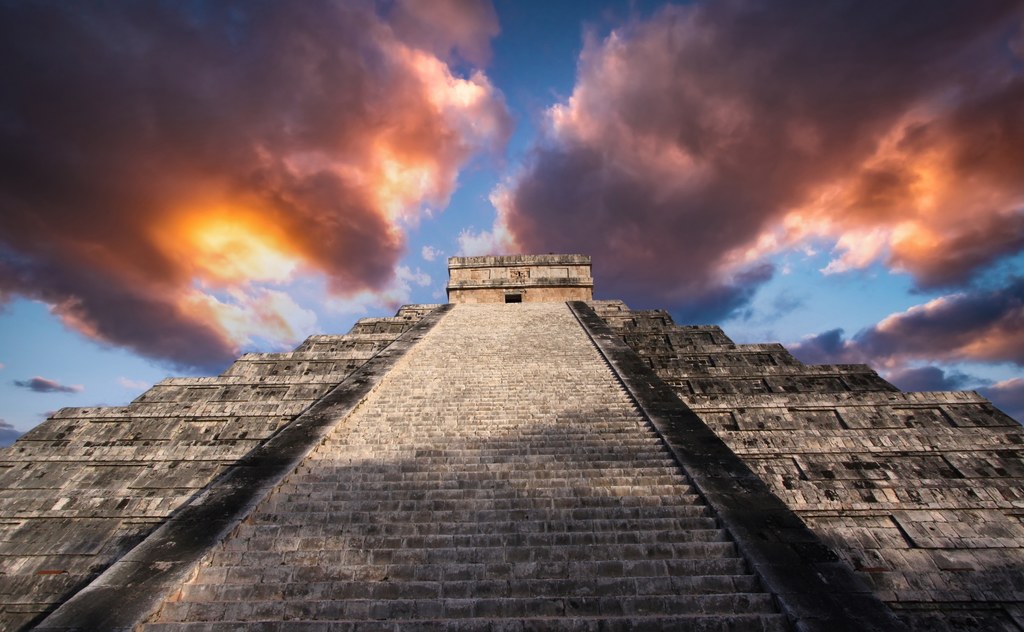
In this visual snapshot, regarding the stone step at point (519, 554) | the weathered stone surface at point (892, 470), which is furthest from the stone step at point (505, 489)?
the weathered stone surface at point (892, 470)

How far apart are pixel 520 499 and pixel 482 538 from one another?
0.84 metres

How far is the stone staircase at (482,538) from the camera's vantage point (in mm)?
4375

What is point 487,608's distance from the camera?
4375 millimetres

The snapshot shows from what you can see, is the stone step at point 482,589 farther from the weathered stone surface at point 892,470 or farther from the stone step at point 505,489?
the weathered stone surface at point 892,470

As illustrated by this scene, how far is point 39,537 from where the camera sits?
7.29 m

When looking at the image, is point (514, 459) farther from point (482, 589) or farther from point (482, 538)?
point (482, 589)

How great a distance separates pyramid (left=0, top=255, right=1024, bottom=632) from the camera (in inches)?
178

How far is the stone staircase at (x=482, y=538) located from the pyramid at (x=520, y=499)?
0.03 meters

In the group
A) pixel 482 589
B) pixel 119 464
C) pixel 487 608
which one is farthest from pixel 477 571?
pixel 119 464

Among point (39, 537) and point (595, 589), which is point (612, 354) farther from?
point (39, 537)

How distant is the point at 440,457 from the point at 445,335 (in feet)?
23.5

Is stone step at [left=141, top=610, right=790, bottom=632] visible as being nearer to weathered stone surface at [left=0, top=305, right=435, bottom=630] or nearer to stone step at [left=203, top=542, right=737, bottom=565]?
stone step at [left=203, top=542, right=737, bottom=565]

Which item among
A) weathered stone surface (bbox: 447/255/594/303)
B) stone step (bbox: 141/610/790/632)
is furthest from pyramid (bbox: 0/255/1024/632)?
weathered stone surface (bbox: 447/255/594/303)

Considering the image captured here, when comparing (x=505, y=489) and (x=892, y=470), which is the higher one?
(x=892, y=470)
